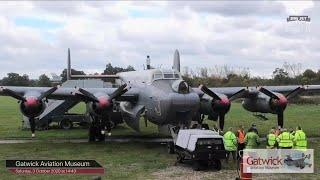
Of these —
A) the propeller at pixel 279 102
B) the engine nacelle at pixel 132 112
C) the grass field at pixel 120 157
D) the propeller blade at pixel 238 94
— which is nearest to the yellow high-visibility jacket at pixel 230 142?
the grass field at pixel 120 157

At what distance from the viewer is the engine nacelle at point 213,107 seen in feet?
77.9

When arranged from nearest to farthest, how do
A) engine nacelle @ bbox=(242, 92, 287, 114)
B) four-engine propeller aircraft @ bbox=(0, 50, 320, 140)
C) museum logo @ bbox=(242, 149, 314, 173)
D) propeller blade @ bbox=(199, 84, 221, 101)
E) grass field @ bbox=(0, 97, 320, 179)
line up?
grass field @ bbox=(0, 97, 320, 179) < museum logo @ bbox=(242, 149, 314, 173) < four-engine propeller aircraft @ bbox=(0, 50, 320, 140) < propeller blade @ bbox=(199, 84, 221, 101) < engine nacelle @ bbox=(242, 92, 287, 114)

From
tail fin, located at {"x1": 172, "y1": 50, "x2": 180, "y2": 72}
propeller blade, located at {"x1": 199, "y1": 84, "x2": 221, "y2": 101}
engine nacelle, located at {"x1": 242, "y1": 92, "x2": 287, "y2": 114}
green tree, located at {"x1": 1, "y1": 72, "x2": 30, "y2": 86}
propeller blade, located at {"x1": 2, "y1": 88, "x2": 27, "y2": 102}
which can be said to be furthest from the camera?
green tree, located at {"x1": 1, "y1": 72, "x2": 30, "y2": 86}

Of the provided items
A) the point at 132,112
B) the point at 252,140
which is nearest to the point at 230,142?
the point at 252,140

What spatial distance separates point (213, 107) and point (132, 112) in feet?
15.3

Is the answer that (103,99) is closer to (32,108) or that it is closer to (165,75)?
(165,75)

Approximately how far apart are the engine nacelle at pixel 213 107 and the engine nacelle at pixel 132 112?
3.76 m

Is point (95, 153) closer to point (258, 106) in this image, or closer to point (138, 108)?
point (138, 108)

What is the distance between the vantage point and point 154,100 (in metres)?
22.1

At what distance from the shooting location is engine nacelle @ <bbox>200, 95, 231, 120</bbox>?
23.7 meters

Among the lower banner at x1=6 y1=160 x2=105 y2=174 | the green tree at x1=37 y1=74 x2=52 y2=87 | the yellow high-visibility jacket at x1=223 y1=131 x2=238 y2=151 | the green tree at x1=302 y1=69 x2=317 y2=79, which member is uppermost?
the green tree at x1=302 y1=69 x2=317 y2=79

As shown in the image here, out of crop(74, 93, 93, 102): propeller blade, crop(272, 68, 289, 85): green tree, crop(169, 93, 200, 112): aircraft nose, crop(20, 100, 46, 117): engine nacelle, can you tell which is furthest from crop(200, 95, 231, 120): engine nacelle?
crop(272, 68, 289, 85): green tree

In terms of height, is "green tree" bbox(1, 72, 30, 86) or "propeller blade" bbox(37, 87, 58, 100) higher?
"green tree" bbox(1, 72, 30, 86)

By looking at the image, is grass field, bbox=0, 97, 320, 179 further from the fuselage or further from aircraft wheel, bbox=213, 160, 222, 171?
the fuselage
